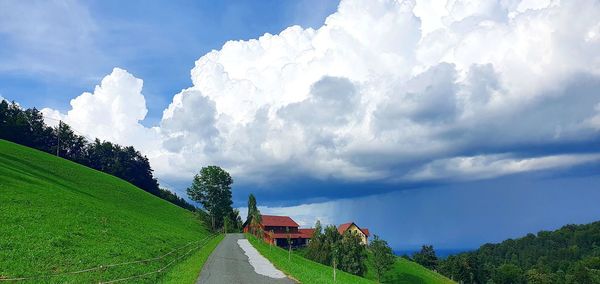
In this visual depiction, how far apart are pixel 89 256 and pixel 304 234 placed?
117951mm

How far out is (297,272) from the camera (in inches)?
1447

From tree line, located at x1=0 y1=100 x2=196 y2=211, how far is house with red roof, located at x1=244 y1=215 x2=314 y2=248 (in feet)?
177

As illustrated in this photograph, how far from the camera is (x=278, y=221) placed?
14638cm

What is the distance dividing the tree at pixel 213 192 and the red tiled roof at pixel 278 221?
15890 mm

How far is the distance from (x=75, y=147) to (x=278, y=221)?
273 feet

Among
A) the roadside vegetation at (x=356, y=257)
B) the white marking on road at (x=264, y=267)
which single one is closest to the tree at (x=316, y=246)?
the roadside vegetation at (x=356, y=257)

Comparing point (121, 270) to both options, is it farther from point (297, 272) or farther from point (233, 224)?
point (233, 224)

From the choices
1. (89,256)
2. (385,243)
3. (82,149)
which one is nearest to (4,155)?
Result: (89,256)

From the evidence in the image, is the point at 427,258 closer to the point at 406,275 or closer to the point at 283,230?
the point at 283,230

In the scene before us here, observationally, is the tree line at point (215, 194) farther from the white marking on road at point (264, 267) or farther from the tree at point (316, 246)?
the white marking on road at point (264, 267)

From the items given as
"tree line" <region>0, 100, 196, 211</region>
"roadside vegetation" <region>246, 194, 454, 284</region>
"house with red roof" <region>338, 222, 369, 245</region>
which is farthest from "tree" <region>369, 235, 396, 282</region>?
"tree line" <region>0, 100, 196, 211</region>

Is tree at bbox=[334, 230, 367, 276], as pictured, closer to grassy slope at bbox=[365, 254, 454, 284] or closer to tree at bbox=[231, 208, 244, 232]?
grassy slope at bbox=[365, 254, 454, 284]

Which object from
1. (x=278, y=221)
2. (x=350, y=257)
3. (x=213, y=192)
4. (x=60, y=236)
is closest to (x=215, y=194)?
(x=213, y=192)

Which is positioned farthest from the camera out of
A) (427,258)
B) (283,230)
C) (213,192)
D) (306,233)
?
(427,258)
